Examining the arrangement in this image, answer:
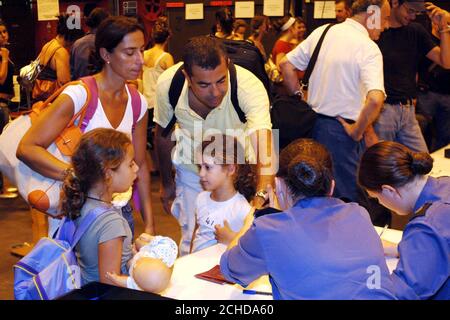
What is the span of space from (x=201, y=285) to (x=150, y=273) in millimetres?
301

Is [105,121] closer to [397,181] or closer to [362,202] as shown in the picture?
[397,181]

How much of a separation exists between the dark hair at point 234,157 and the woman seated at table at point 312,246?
798 millimetres

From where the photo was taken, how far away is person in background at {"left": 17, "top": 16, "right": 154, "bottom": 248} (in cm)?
265

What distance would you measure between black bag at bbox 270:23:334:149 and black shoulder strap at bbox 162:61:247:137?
2.51ft

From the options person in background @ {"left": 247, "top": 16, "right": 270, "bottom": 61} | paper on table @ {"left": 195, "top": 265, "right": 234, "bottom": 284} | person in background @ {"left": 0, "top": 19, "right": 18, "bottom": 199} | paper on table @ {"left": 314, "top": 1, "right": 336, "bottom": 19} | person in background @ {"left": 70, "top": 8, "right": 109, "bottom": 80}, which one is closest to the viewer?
paper on table @ {"left": 195, "top": 265, "right": 234, "bottom": 284}

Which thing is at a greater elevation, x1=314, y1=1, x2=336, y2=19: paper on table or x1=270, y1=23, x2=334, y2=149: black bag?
x1=314, y1=1, x2=336, y2=19: paper on table

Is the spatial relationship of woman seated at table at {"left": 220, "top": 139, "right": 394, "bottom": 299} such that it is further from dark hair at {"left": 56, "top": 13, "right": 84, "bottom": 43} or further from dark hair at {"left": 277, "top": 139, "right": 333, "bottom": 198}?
dark hair at {"left": 56, "top": 13, "right": 84, "bottom": 43}

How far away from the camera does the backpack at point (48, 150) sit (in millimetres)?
2723

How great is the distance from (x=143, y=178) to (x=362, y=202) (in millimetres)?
1661

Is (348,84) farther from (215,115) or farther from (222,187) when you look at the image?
(222,187)

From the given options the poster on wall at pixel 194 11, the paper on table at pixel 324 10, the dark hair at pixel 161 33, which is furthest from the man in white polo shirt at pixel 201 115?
the poster on wall at pixel 194 11

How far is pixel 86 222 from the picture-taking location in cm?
235

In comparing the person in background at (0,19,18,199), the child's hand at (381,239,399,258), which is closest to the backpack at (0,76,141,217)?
the child's hand at (381,239,399,258)

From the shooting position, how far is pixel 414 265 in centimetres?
208
